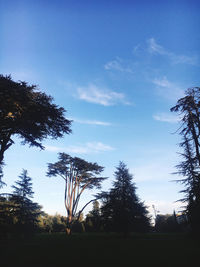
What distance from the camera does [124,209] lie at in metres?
19.2

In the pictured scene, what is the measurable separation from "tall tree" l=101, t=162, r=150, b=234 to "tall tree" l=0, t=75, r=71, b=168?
12.5 metres

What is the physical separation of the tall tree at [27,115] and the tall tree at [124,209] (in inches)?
491

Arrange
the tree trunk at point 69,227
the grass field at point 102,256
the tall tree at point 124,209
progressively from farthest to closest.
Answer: the tree trunk at point 69,227 → the tall tree at point 124,209 → the grass field at point 102,256

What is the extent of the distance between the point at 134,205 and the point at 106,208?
3775 mm

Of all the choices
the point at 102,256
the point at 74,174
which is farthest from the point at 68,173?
the point at 102,256

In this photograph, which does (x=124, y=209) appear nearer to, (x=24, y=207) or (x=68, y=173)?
(x=68, y=173)

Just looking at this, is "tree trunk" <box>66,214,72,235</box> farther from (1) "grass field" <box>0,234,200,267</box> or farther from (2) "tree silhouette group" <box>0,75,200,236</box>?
(1) "grass field" <box>0,234,200,267</box>

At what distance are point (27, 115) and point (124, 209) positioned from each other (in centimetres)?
1613

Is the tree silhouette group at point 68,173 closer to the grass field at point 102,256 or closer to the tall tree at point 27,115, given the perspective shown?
the tall tree at point 27,115

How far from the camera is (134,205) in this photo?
19.9 meters

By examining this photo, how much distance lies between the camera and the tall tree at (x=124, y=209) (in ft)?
61.0

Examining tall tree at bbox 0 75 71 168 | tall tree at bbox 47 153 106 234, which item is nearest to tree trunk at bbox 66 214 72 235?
tall tree at bbox 47 153 106 234

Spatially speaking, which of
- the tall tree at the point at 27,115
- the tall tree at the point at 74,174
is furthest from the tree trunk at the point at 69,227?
the tall tree at the point at 27,115

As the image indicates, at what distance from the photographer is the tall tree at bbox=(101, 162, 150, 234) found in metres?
18.6
